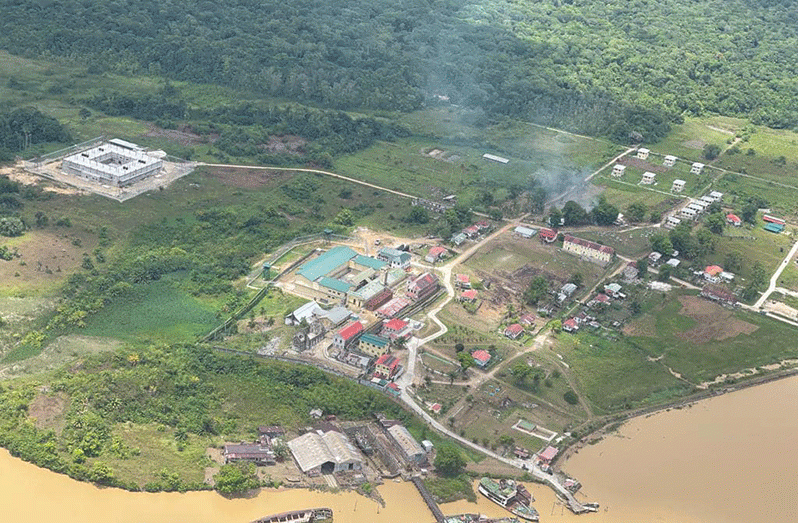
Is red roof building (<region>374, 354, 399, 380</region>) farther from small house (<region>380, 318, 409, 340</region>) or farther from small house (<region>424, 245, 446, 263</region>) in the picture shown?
small house (<region>424, 245, 446, 263</region>)

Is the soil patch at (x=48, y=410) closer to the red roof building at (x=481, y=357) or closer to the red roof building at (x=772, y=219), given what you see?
the red roof building at (x=481, y=357)

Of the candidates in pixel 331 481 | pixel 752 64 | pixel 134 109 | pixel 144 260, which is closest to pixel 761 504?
pixel 331 481

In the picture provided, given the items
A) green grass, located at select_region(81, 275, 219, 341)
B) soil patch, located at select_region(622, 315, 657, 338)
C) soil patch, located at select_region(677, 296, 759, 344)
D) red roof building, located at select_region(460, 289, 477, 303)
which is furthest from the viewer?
red roof building, located at select_region(460, 289, 477, 303)

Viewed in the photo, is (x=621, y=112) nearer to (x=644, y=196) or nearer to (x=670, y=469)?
(x=644, y=196)

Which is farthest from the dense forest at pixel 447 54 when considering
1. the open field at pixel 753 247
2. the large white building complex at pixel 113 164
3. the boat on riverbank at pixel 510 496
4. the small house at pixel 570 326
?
the boat on riverbank at pixel 510 496

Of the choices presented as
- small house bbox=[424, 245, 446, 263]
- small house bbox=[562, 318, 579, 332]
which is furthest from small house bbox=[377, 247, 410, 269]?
small house bbox=[562, 318, 579, 332]

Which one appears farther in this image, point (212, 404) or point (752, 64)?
point (752, 64)

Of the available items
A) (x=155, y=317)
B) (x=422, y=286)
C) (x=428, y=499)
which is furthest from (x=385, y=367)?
(x=155, y=317)
